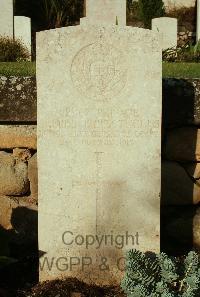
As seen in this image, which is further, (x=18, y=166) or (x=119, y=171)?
(x=18, y=166)

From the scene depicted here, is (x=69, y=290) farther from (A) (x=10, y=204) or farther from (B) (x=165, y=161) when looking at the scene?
(B) (x=165, y=161)

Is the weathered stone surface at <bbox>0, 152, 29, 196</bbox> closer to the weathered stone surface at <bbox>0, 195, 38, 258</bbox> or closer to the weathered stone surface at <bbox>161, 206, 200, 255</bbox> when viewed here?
the weathered stone surface at <bbox>0, 195, 38, 258</bbox>

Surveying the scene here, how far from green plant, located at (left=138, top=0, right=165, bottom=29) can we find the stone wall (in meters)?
10.0

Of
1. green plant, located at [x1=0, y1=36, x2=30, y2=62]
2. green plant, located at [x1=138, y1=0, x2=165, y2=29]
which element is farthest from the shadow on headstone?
green plant, located at [x1=138, y1=0, x2=165, y2=29]

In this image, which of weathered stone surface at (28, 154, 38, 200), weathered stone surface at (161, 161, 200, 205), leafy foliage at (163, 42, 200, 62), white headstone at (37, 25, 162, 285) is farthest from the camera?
leafy foliage at (163, 42, 200, 62)

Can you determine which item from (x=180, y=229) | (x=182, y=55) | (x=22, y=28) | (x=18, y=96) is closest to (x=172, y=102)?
(x=180, y=229)

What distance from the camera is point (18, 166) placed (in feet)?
13.1

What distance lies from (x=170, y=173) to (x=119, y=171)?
0.65 m

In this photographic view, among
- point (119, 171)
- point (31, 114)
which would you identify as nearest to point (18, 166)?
point (31, 114)

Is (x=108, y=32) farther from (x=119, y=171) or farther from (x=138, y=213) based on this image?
(x=138, y=213)

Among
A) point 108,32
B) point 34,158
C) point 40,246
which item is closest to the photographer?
point 108,32

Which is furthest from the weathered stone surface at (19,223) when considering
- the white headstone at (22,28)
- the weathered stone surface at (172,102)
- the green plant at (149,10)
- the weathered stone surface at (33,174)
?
the green plant at (149,10)

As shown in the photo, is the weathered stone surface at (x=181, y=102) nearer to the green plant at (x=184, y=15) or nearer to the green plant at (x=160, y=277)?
the green plant at (x=160, y=277)

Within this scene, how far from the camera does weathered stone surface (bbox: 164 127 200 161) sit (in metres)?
3.96
